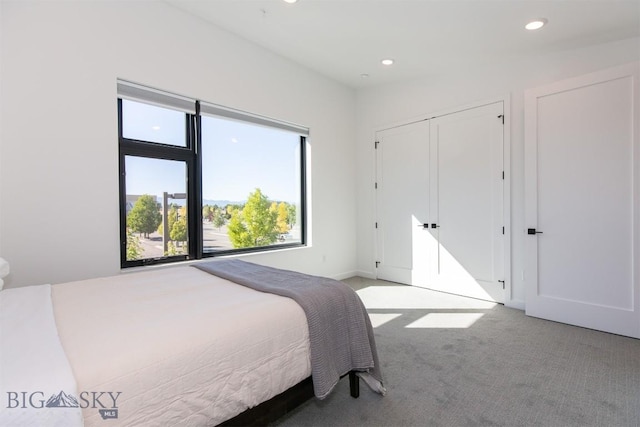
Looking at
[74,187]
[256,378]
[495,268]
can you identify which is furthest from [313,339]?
[495,268]

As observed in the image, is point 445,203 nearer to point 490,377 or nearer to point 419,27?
point 419,27

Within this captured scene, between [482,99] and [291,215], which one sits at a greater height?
[482,99]

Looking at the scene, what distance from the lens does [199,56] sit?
316 centimetres

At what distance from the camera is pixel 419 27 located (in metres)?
3.14

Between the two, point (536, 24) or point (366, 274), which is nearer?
point (536, 24)

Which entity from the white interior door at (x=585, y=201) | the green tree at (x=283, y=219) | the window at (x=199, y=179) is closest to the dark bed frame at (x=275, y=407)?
the window at (x=199, y=179)

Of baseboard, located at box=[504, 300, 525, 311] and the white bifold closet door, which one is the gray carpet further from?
the white bifold closet door

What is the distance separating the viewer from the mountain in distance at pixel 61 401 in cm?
86

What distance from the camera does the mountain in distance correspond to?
864 mm

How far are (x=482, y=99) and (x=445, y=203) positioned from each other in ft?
4.37

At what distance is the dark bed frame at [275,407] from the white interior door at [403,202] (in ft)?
10.4

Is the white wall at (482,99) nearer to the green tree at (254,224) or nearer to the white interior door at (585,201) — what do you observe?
the white interior door at (585,201)

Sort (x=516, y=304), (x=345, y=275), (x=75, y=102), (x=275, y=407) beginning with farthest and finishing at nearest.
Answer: (x=345, y=275) → (x=516, y=304) → (x=75, y=102) → (x=275, y=407)

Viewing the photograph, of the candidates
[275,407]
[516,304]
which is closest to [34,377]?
[275,407]
